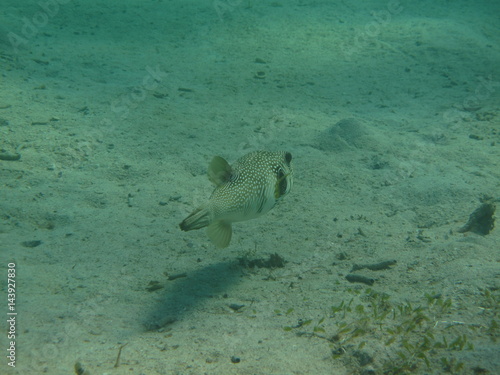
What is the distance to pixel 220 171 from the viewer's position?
3273 mm

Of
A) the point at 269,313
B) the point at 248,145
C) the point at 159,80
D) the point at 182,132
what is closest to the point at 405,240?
the point at 269,313

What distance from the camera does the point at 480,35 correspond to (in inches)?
403

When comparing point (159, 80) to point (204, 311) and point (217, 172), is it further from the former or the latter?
point (204, 311)

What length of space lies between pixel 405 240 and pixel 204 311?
7.36 feet

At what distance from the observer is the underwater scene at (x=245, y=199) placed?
247 cm

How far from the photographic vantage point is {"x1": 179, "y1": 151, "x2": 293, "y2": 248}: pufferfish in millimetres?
3074
